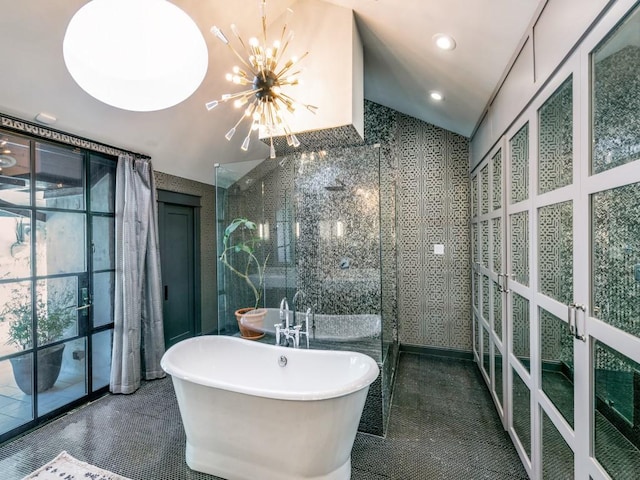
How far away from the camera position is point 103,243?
9.96ft

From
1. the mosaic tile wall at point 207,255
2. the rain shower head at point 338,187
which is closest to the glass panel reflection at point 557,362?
the rain shower head at point 338,187

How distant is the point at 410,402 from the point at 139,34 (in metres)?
3.76

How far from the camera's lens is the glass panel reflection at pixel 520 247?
180 centimetres

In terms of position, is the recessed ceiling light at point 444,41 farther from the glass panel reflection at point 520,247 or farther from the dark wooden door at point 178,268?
the dark wooden door at point 178,268

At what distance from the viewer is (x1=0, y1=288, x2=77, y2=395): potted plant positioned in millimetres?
2357

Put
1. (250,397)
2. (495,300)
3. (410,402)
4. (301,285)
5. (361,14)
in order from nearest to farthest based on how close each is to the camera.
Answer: (250,397) < (361,14) < (495,300) < (410,402) < (301,285)

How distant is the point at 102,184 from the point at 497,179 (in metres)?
3.65

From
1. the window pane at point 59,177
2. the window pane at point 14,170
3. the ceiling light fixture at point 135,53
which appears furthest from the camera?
the window pane at point 59,177

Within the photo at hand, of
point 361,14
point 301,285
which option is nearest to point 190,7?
point 361,14

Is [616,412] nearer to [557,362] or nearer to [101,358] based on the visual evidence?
[557,362]

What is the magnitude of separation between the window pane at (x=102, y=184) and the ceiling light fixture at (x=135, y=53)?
2.82ft

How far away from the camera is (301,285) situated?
130 inches

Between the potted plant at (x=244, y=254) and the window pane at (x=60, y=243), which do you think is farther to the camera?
the potted plant at (x=244, y=254)

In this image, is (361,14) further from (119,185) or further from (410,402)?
(410,402)
